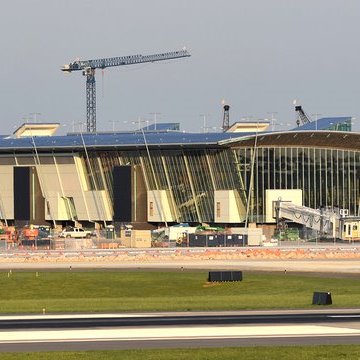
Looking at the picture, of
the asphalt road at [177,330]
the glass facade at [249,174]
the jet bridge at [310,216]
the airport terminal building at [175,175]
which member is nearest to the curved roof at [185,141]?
the airport terminal building at [175,175]

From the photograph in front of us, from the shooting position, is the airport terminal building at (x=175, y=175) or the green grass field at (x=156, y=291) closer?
the green grass field at (x=156, y=291)

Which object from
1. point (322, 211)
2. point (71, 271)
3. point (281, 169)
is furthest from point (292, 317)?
point (281, 169)

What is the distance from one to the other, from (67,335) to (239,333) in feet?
25.9

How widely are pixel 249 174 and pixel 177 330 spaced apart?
372 feet

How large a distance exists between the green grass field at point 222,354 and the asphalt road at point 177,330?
67.9 inches

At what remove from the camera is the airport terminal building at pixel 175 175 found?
6850 inches

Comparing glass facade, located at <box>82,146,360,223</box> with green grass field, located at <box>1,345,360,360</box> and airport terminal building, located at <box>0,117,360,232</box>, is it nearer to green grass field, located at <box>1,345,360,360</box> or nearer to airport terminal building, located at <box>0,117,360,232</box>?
airport terminal building, located at <box>0,117,360,232</box>

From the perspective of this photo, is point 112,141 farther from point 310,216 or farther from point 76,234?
point 310,216

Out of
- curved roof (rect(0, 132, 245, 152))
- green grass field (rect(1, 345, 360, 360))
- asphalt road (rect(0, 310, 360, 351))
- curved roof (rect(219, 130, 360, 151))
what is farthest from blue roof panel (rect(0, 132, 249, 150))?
green grass field (rect(1, 345, 360, 360))

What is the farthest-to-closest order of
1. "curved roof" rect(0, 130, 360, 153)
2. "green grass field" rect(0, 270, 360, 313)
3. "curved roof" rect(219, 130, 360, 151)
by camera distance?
"curved roof" rect(0, 130, 360, 153) < "curved roof" rect(219, 130, 360, 151) < "green grass field" rect(0, 270, 360, 313)

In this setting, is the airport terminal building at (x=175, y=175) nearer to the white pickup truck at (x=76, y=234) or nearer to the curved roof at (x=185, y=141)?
the curved roof at (x=185, y=141)

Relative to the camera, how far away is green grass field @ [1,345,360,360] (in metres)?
51.3

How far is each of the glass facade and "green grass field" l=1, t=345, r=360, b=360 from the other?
120 meters

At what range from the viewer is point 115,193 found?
605 ft
